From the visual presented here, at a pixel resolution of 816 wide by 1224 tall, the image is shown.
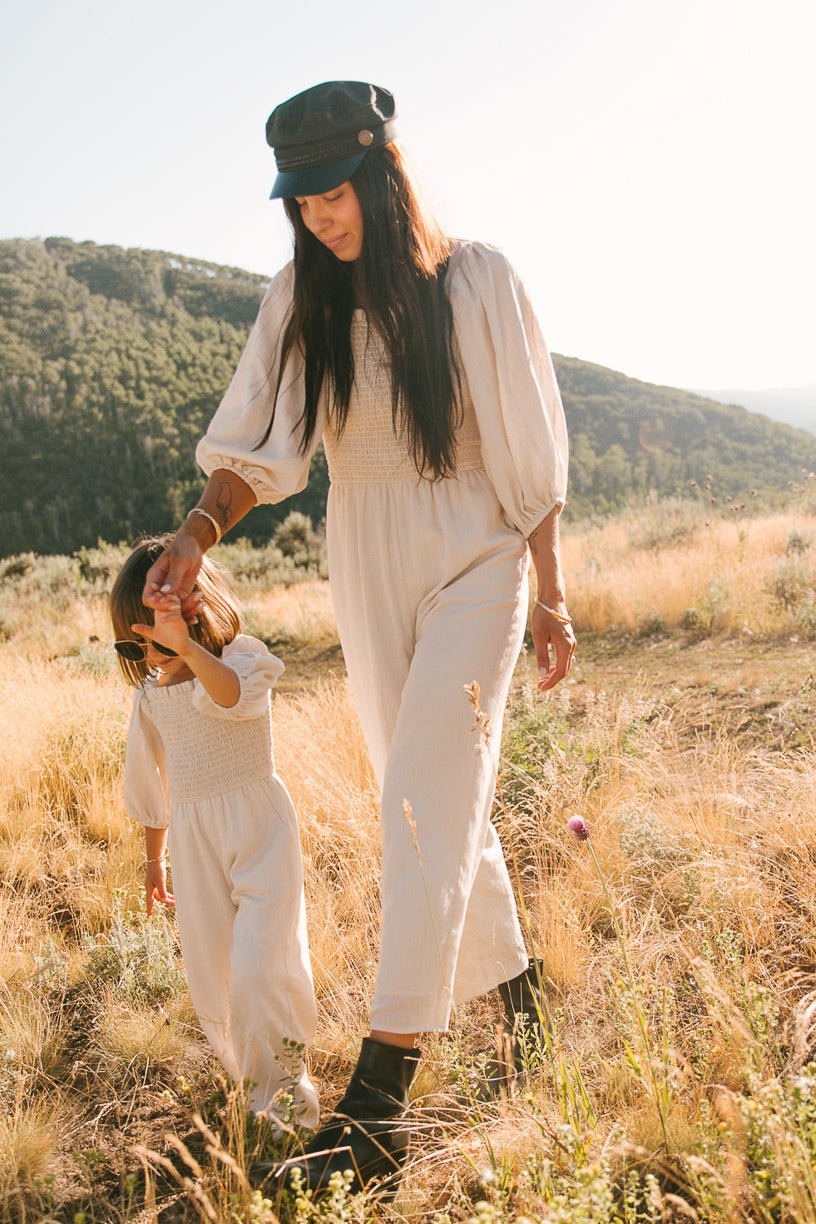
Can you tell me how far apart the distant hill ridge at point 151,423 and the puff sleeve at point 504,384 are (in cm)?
2969

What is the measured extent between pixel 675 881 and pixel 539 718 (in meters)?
1.36

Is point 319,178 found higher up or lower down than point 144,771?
higher up

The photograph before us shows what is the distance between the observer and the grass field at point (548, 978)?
1729 millimetres

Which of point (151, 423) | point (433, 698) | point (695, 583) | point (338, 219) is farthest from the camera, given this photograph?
point (151, 423)

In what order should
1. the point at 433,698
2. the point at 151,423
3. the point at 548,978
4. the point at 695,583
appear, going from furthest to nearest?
the point at 151,423 < the point at 695,583 < the point at 548,978 < the point at 433,698

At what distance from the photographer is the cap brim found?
2105 millimetres

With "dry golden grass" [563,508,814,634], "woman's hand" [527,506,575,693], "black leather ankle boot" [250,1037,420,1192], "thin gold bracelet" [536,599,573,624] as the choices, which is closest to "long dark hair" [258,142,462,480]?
"woman's hand" [527,506,575,693]

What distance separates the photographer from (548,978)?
2674 mm

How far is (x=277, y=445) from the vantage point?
2316 mm

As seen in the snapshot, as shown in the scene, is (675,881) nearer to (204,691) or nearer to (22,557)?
(204,691)

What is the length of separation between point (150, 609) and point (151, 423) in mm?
43380

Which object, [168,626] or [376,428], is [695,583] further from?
[168,626]

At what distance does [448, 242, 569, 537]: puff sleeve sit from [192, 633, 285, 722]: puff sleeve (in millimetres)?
663

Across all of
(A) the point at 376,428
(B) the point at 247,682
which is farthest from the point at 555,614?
(B) the point at 247,682
